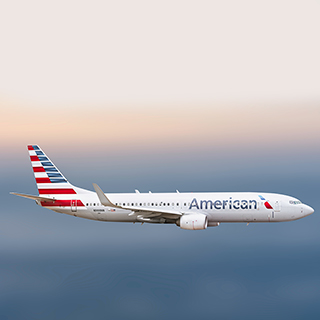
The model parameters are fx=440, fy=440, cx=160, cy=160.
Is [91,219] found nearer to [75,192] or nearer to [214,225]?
[75,192]

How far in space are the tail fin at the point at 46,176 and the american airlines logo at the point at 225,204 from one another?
37.4 ft

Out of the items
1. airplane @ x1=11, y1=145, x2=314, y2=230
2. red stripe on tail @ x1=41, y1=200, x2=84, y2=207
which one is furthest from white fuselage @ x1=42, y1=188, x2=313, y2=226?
red stripe on tail @ x1=41, y1=200, x2=84, y2=207

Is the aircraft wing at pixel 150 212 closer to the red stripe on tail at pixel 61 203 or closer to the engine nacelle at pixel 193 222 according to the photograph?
the engine nacelle at pixel 193 222

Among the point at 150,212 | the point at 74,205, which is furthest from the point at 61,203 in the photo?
the point at 150,212

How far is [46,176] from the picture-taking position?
40.3 metres

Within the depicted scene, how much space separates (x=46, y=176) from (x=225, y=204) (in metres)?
16.4

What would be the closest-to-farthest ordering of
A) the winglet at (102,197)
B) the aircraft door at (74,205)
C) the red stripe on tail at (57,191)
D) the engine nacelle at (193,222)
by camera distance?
the winglet at (102,197), the engine nacelle at (193,222), the aircraft door at (74,205), the red stripe on tail at (57,191)

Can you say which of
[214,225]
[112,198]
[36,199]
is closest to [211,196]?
[214,225]

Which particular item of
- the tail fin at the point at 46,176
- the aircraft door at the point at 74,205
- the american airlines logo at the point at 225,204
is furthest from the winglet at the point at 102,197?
the american airlines logo at the point at 225,204

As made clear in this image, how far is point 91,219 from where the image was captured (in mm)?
39625

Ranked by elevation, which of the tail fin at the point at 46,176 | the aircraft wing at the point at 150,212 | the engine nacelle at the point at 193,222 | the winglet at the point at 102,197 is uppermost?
the tail fin at the point at 46,176

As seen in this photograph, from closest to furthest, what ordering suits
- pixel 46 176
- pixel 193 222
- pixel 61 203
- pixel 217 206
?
1. pixel 193 222
2. pixel 217 206
3. pixel 61 203
4. pixel 46 176

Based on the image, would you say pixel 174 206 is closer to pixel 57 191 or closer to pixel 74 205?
pixel 74 205

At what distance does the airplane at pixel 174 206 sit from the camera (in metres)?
37.0
